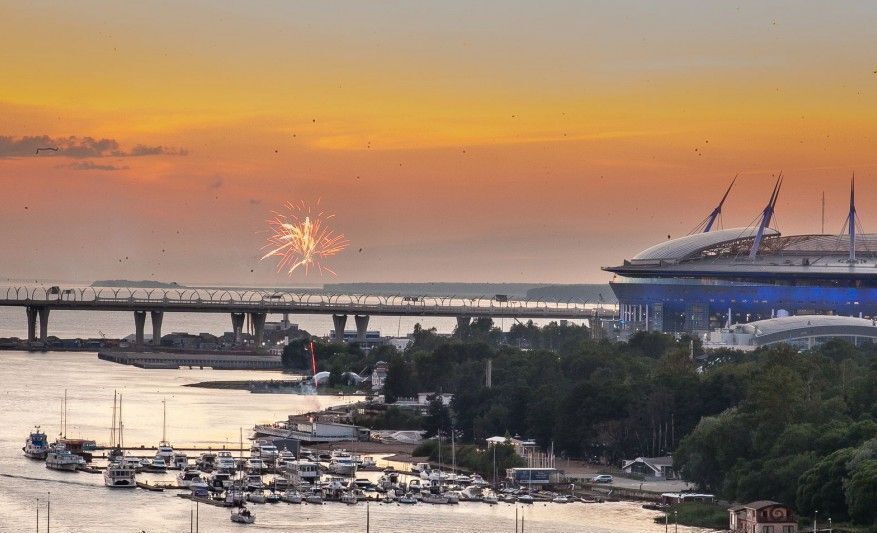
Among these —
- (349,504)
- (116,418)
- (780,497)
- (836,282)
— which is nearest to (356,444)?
(116,418)

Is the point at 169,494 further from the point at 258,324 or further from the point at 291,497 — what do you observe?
the point at 258,324

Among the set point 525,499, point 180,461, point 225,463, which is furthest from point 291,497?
point 180,461

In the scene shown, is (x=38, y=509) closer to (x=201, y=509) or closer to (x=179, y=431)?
(x=201, y=509)

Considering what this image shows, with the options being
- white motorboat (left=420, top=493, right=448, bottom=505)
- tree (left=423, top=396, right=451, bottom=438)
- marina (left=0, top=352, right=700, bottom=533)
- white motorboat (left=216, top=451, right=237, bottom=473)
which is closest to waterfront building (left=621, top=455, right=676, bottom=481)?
marina (left=0, top=352, right=700, bottom=533)

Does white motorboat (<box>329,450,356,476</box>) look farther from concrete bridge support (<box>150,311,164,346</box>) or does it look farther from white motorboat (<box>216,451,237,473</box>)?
concrete bridge support (<box>150,311,164,346</box>)

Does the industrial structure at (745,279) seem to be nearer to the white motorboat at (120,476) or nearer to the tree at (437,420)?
the tree at (437,420)

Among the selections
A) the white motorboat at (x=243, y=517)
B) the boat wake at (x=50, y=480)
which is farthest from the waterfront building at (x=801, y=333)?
the white motorboat at (x=243, y=517)
